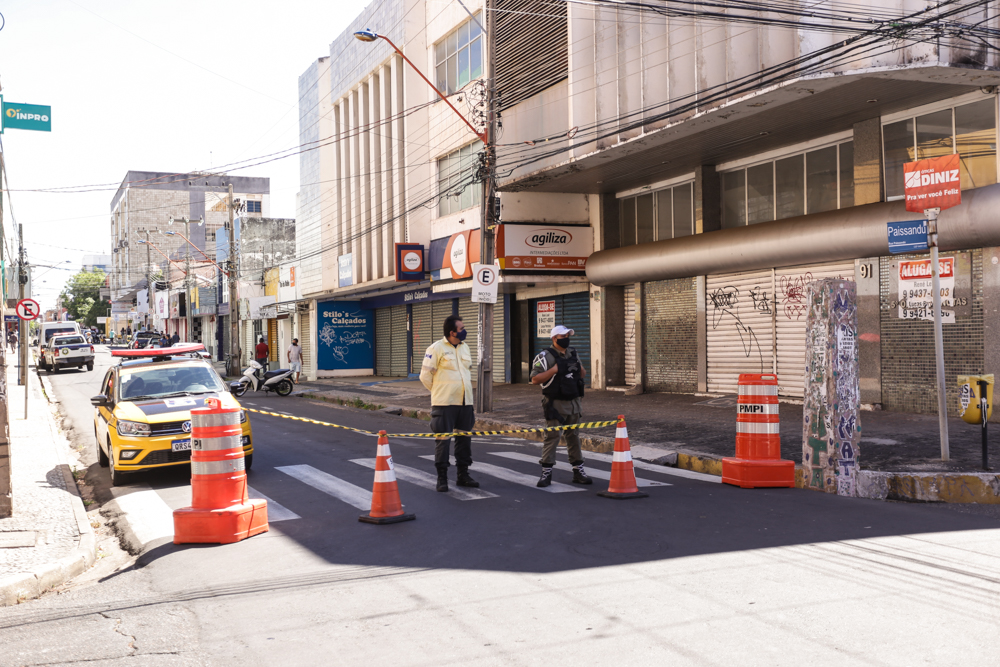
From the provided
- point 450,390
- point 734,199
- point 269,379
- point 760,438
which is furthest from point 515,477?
point 269,379

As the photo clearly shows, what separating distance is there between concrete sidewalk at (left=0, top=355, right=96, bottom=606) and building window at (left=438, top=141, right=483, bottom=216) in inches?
581

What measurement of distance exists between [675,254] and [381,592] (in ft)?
47.7

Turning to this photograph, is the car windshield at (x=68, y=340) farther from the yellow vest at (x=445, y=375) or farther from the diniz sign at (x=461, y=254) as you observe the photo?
the yellow vest at (x=445, y=375)

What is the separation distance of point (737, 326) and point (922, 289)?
4617 millimetres

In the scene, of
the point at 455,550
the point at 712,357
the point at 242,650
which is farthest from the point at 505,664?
the point at 712,357

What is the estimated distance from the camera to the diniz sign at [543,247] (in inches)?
830

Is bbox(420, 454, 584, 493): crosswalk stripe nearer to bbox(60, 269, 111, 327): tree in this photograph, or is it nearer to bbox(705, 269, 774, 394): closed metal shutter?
bbox(705, 269, 774, 394): closed metal shutter

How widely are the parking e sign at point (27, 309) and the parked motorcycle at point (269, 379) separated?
609cm

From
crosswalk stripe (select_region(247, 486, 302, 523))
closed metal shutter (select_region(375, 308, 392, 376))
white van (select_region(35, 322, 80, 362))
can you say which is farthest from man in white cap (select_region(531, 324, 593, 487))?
white van (select_region(35, 322, 80, 362))

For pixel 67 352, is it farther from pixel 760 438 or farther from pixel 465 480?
pixel 760 438

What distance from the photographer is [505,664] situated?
4.08m

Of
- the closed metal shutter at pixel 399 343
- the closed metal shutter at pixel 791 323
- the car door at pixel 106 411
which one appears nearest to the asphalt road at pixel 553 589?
the car door at pixel 106 411

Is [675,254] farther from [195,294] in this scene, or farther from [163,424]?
[195,294]

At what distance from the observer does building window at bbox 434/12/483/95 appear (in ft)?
77.9
